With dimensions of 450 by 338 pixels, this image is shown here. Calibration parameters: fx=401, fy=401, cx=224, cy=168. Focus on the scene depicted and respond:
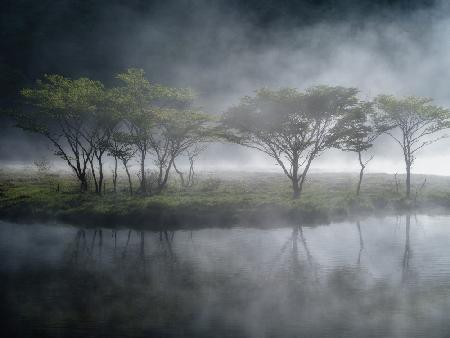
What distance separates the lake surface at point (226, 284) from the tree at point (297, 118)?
63.7 ft

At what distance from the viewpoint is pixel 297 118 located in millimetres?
50156

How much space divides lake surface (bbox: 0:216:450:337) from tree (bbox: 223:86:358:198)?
19426mm

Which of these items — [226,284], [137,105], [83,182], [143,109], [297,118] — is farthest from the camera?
[83,182]

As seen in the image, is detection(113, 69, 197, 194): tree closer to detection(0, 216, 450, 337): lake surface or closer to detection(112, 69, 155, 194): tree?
detection(112, 69, 155, 194): tree

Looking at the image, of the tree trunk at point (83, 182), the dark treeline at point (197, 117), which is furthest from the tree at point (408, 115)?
the tree trunk at point (83, 182)

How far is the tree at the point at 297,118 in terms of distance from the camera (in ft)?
162

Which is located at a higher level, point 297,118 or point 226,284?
point 297,118

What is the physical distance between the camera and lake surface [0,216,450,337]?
14484 mm

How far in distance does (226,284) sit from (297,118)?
3406cm

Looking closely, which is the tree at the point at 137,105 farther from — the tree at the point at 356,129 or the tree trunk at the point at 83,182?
the tree at the point at 356,129

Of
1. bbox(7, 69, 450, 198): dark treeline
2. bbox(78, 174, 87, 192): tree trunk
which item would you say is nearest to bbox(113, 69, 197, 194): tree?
bbox(7, 69, 450, 198): dark treeline

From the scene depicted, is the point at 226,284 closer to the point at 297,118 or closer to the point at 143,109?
the point at 297,118

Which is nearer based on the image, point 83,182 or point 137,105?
point 137,105

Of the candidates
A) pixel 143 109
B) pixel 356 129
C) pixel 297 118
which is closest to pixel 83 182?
pixel 143 109
